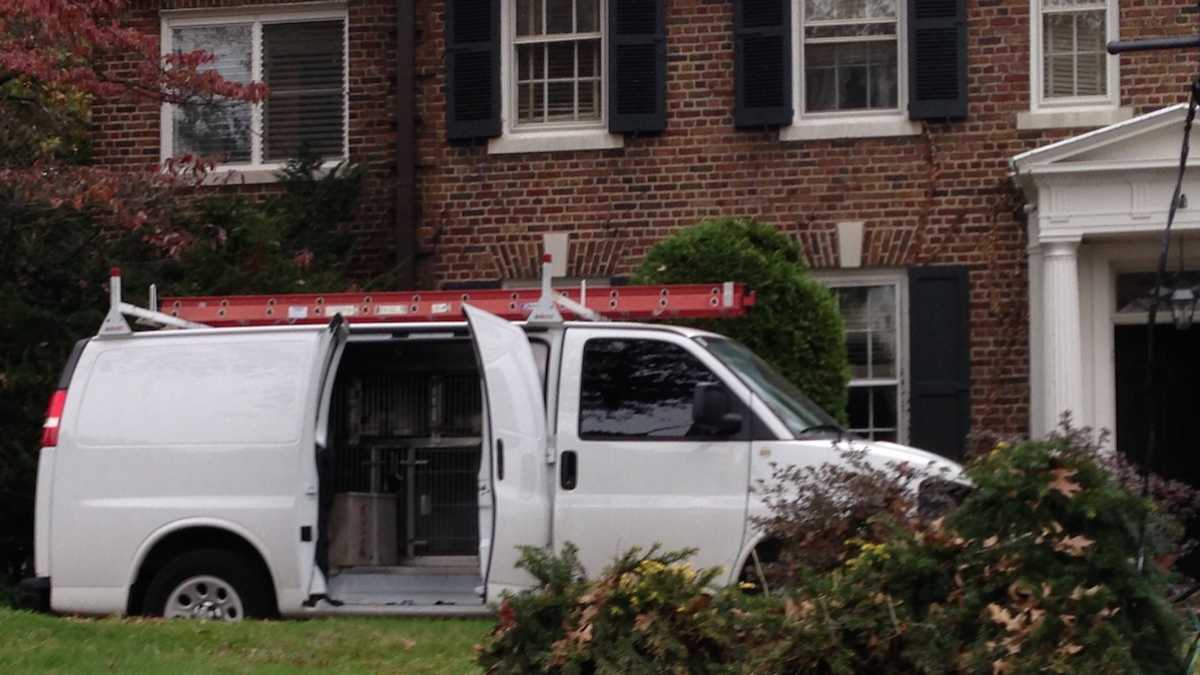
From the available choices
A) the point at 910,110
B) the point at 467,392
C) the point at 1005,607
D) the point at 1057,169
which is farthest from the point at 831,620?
the point at 910,110

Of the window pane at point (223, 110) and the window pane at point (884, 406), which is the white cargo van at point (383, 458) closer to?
the window pane at point (884, 406)

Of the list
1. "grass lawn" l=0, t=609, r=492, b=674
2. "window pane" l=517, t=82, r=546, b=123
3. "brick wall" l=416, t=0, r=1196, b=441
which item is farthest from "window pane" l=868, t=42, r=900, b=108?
"grass lawn" l=0, t=609, r=492, b=674

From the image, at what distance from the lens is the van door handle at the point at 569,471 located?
10.4 metres

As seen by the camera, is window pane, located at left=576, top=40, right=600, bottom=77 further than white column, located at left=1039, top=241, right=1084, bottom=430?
Yes

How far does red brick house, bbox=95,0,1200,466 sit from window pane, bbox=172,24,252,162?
0.49m

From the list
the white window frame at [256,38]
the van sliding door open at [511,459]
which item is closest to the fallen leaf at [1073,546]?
the van sliding door open at [511,459]

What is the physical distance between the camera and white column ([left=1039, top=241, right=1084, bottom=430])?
14570 millimetres

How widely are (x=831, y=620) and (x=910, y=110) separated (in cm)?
947

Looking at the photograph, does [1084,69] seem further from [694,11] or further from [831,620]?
[831,620]

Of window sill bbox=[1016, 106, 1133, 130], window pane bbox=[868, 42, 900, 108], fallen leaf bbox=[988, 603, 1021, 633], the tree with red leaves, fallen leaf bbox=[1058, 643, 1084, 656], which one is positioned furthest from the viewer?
window pane bbox=[868, 42, 900, 108]

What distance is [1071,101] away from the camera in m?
15.5

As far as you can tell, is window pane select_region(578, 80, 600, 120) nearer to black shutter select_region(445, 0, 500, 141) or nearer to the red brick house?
the red brick house

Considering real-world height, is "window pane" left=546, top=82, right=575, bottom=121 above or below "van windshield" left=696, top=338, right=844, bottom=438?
above

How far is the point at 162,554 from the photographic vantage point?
11000mm
